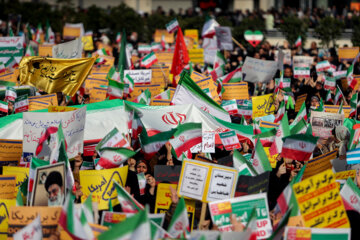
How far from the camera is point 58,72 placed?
12.6 m

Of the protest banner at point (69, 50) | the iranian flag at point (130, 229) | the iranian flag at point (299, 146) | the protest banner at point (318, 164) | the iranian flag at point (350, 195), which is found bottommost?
the iranian flag at point (350, 195)

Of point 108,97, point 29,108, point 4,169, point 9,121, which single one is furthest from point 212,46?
point 4,169

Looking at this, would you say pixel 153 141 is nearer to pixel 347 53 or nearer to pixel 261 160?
pixel 261 160

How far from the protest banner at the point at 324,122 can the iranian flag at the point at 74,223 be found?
514cm

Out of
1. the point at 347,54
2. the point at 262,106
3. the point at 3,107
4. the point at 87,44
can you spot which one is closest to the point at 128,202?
the point at 3,107

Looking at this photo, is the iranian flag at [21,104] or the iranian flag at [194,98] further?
the iranian flag at [21,104]

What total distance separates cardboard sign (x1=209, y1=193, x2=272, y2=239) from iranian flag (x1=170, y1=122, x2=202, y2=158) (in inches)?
93.6

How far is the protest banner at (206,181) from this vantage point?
8.17m

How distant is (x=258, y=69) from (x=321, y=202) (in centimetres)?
873

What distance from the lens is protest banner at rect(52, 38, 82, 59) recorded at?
15.0m

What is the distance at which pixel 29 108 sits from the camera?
40.9ft

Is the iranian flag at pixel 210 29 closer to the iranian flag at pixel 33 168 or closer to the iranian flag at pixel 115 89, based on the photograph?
the iranian flag at pixel 115 89

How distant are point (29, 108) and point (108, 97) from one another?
1.72 metres

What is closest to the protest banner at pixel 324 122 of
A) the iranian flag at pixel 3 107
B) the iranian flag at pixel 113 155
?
the iranian flag at pixel 113 155
